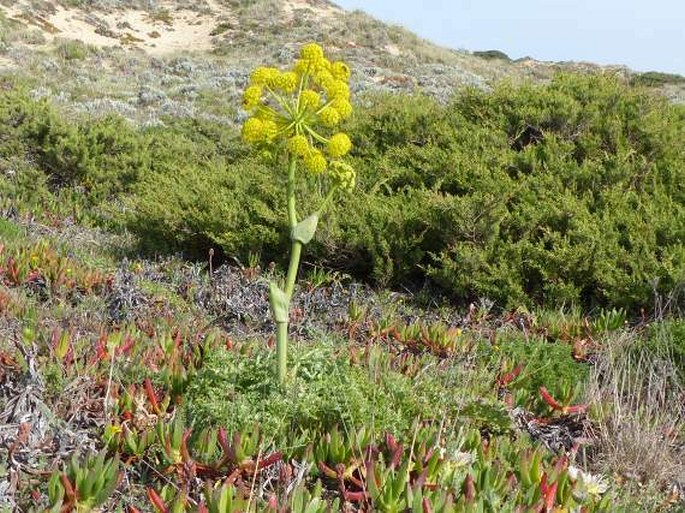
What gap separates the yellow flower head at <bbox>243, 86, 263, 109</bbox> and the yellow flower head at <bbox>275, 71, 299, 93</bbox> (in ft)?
0.25

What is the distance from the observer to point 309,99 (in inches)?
105

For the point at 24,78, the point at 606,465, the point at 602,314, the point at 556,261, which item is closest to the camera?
the point at 606,465

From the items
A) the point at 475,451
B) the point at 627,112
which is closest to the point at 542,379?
the point at 475,451

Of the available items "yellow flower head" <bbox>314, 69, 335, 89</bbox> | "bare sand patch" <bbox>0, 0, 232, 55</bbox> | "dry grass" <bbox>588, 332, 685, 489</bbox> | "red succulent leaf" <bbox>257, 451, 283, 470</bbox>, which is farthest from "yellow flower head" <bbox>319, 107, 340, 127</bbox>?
"bare sand patch" <bbox>0, 0, 232, 55</bbox>

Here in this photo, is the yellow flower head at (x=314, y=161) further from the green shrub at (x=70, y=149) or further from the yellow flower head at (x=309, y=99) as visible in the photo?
the green shrub at (x=70, y=149)

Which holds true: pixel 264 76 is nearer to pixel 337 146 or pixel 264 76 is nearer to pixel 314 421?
pixel 337 146

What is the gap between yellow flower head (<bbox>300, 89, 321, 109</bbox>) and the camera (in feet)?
8.71

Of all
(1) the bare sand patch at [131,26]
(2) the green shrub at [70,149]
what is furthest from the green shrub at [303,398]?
(1) the bare sand patch at [131,26]

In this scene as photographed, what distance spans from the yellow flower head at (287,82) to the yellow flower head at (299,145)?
0.66 ft

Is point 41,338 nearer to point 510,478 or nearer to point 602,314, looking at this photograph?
point 510,478

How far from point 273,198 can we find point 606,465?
465 cm

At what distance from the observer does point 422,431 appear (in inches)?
114

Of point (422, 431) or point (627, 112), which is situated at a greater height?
point (627, 112)

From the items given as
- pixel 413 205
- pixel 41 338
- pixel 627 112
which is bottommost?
pixel 41 338
